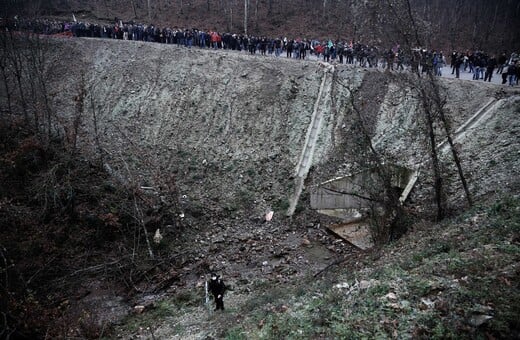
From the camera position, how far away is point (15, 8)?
23.0 m

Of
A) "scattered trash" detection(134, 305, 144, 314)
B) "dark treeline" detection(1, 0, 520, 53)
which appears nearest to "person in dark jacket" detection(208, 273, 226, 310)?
"scattered trash" detection(134, 305, 144, 314)

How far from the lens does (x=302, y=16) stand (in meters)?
35.3

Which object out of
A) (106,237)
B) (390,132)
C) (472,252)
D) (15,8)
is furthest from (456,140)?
(15,8)

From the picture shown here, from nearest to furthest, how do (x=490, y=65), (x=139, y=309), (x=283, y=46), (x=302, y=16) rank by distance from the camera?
(x=139, y=309) → (x=490, y=65) → (x=283, y=46) → (x=302, y=16)

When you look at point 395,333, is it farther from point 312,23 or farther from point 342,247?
point 312,23

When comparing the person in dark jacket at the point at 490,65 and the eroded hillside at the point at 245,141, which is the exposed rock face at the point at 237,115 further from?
the person in dark jacket at the point at 490,65

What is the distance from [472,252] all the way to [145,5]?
39.2 meters

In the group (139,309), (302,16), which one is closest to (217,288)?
(139,309)

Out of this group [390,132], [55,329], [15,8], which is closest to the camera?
[55,329]

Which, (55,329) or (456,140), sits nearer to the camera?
(55,329)

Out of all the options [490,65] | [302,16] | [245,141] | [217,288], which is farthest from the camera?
[302,16]

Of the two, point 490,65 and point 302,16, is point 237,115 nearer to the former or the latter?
point 490,65

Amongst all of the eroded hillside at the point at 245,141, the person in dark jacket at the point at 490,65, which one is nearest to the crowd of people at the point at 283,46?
the person in dark jacket at the point at 490,65

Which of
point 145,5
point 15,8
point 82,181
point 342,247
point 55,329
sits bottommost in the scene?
point 55,329
